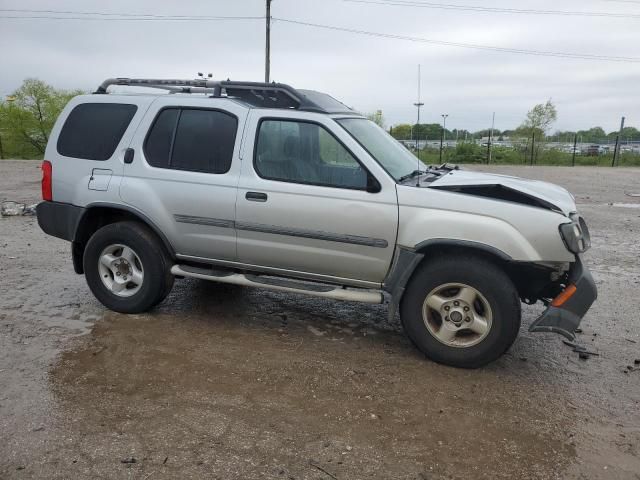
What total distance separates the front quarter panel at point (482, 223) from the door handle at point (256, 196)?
1.11 m

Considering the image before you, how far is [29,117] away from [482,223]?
42480mm

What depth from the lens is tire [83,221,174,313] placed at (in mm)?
4797

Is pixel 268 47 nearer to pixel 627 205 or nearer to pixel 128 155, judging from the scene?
pixel 627 205

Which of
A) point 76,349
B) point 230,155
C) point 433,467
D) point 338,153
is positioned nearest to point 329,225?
point 338,153

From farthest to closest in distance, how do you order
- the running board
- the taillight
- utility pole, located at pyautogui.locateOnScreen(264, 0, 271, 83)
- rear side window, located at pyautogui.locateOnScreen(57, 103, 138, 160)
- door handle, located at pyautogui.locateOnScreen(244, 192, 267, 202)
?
utility pole, located at pyautogui.locateOnScreen(264, 0, 271, 83) → the taillight → rear side window, located at pyautogui.locateOnScreen(57, 103, 138, 160) → door handle, located at pyautogui.locateOnScreen(244, 192, 267, 202) → the running board

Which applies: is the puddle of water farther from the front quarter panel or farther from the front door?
the front door

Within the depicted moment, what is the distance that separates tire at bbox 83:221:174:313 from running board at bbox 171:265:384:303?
0.66 ft

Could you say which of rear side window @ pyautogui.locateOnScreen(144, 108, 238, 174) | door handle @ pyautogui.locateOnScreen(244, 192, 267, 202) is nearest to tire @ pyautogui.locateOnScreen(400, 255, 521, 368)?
door handle @ pyautogui.locateOnScreen(244, 192, 267, 202)

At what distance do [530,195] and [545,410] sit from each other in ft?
4.88

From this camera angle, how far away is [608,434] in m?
3.19

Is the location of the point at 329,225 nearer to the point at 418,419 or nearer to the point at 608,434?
the point at 418,419

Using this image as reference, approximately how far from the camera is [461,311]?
396 centimetres

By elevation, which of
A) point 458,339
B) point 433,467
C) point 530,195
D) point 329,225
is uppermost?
point 530,195

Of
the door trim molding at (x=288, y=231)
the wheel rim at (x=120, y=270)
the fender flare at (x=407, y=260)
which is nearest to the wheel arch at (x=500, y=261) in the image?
the fender flare at (x=407, y=260)
